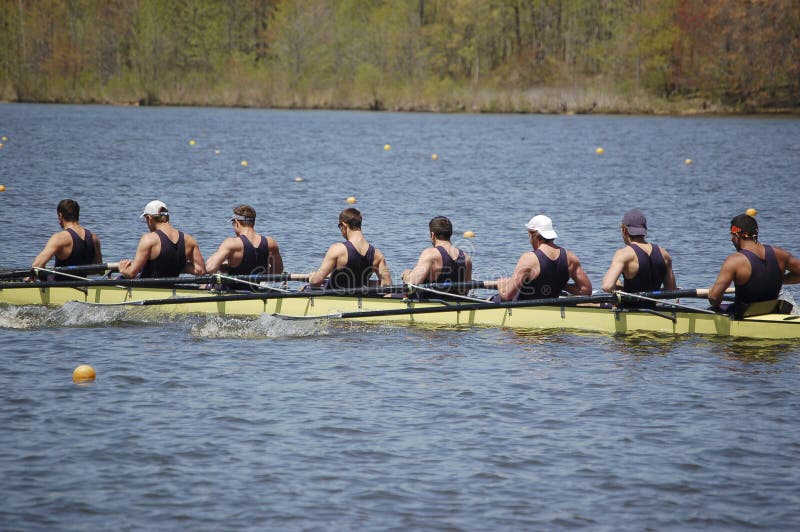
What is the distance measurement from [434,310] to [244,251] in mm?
2717

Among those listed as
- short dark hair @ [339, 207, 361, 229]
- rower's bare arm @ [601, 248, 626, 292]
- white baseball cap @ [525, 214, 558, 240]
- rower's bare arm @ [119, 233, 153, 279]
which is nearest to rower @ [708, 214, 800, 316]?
rower's bare arm @ [601, 248, 626, 292]

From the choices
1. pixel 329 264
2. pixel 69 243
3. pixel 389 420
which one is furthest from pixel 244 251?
pixel 389 420

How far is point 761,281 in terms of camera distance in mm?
12406

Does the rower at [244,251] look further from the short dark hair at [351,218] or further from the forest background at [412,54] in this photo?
the forest background at [412,54]

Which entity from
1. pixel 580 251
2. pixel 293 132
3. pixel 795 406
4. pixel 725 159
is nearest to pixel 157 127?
pixel 293 132

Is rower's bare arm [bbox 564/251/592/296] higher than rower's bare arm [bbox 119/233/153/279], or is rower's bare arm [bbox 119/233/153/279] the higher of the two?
rower's bare arm [bbox 119/233/153/279]

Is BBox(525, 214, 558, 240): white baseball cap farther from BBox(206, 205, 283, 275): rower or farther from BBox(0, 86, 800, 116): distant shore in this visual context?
BBox(0, 86, 800, 116): distant shore

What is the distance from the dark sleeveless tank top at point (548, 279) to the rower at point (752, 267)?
1735 millimetres

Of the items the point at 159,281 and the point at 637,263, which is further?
the point at 159,281

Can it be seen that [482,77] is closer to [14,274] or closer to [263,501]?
[14,274]

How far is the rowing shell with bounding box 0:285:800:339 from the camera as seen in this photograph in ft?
42.1

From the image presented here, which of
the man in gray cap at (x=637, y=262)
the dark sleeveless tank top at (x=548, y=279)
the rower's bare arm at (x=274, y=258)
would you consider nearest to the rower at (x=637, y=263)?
the man in gray cap at (x=637, y=262)

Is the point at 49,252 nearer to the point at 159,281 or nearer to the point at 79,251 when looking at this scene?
the point at 79,251

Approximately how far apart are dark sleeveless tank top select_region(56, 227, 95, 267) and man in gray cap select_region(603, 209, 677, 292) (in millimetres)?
6761
